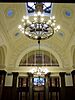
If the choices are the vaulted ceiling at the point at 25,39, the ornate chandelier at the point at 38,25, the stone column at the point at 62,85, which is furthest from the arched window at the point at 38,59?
the ornate chandelier at the point at 38,25

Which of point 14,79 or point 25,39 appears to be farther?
point 25,39

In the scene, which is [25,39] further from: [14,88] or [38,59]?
[14,88]

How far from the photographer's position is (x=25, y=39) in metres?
13.3

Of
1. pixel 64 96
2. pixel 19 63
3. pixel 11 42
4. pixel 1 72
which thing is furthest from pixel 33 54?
pixel 64 96

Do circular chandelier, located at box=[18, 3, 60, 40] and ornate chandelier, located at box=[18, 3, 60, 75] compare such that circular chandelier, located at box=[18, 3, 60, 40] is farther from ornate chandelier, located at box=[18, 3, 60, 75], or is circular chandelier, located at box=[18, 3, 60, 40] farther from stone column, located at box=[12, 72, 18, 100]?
stone column, located at box=[12, 72, 18, 100]

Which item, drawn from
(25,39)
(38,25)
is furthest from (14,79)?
(38,25)

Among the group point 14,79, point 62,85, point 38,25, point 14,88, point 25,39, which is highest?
point 25,39

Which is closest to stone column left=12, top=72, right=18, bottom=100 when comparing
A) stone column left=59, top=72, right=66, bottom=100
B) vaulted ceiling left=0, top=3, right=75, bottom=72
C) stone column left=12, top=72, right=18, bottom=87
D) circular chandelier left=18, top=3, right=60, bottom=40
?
stone column left=12, top=72, right=18, bottom=87

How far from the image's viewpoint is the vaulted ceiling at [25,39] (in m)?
9.30

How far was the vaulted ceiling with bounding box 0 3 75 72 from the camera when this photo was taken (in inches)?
366

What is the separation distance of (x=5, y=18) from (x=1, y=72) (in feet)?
16.2

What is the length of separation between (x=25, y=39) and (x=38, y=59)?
7.69ft

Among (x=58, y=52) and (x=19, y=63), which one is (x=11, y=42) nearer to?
(x=19, y=63)

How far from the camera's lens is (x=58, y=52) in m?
13.7
